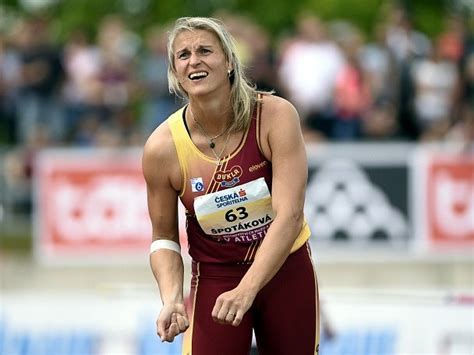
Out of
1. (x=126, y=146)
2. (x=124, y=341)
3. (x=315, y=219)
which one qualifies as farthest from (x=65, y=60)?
(x=124, y=341)

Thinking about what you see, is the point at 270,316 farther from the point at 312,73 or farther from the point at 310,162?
the point at 312,73

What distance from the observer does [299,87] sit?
1370cm

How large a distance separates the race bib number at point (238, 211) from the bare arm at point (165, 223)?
154 millimetres

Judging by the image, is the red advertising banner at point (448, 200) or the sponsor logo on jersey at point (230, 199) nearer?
the sponsor logo on jersey at point (230, 199)

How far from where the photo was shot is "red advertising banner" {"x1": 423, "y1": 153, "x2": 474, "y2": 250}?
12891 mm

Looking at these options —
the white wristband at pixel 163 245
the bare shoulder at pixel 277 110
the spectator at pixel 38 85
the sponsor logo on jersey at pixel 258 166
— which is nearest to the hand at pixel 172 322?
the white wristband at pixel 163 245

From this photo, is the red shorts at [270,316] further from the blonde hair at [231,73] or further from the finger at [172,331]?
the blonde hair at [231,73]

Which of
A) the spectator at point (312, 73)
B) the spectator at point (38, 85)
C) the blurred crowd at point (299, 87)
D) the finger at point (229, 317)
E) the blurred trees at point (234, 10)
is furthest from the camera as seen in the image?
the blurred trees at point (234, 10)

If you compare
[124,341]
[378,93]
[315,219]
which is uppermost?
[378,93]

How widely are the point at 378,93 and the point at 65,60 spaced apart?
360cm

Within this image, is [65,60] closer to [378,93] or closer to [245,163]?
[378,93]

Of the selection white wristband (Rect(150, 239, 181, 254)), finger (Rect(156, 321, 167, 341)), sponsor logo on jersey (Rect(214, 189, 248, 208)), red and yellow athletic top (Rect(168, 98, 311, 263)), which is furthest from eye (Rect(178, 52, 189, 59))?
finger (Rect(156, 321, 167, 341))

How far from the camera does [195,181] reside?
17.6 ft

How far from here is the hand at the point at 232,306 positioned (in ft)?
16.4
